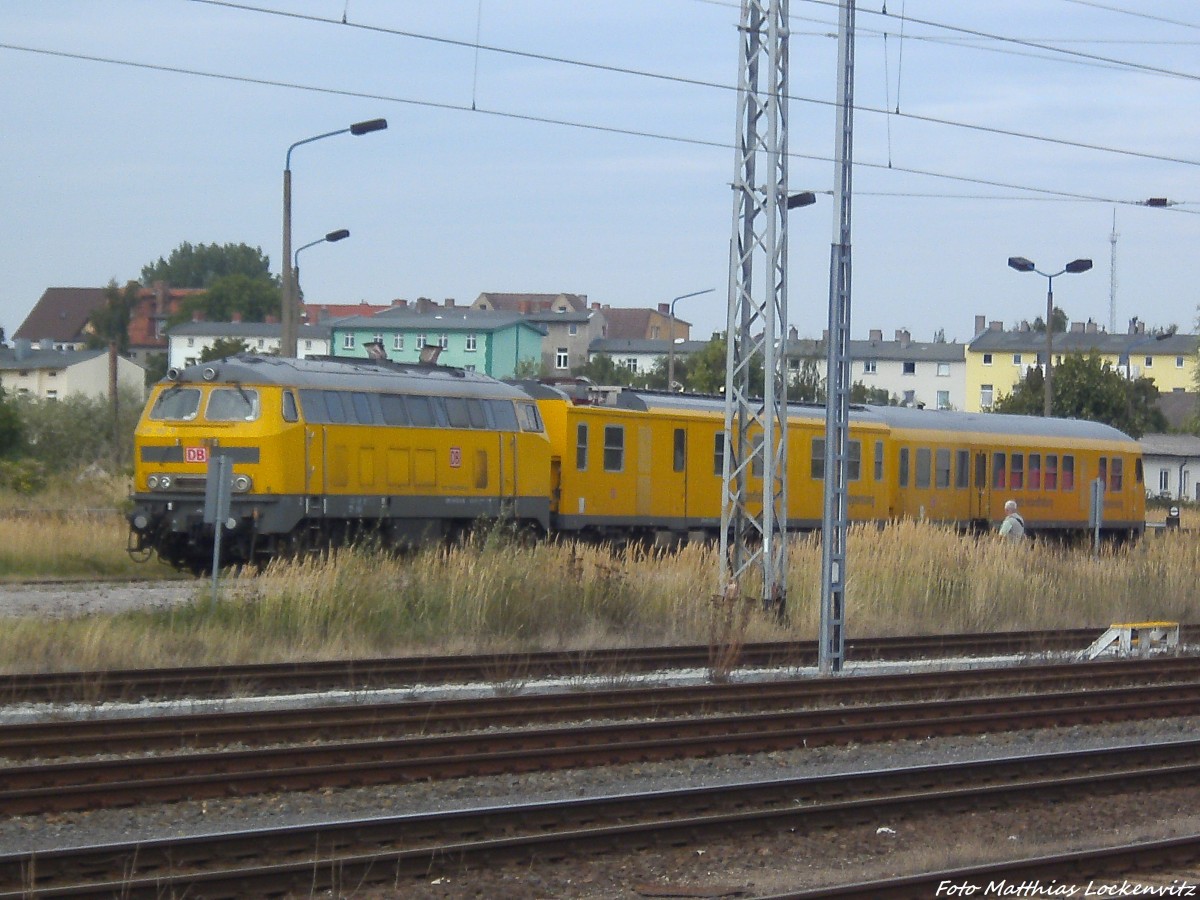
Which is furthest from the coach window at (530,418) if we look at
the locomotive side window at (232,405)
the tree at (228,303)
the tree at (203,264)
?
the tree at (203,264)

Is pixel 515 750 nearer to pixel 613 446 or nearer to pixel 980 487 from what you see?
pixel 613 446

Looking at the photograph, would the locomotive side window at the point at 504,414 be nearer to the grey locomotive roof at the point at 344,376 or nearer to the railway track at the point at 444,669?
the grey locomotive roof at the point at 344,376

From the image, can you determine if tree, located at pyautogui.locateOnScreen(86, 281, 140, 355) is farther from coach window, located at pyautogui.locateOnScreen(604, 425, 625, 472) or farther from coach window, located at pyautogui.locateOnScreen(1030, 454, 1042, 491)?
coach window, located at pyautogui.locateOnScreen(604, 425, 625, 472)

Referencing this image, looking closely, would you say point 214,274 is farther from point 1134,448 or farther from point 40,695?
point 40,695

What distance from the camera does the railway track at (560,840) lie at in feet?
25.4

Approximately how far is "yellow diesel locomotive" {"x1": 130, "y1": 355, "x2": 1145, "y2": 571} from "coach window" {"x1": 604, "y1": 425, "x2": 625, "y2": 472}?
0.02 meters

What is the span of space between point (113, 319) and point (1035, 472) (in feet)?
330

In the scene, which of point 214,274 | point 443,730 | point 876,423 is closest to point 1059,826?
point 443,730

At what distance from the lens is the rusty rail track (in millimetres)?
11539

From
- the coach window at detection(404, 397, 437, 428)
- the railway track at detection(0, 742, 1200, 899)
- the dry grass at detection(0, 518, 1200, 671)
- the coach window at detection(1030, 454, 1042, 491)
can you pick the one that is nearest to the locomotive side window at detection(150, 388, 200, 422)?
the dry grass at detection(0, 518, 1200, 671)

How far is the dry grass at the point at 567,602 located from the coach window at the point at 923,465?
6.60m

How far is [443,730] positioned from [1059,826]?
4852 mm

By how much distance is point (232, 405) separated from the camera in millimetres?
22703

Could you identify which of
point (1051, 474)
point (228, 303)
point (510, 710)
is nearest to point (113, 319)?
point (228, 303)
